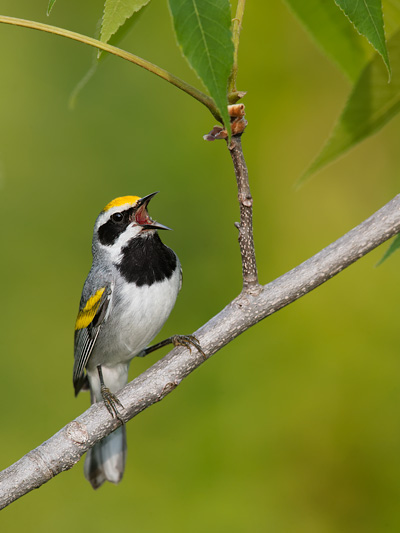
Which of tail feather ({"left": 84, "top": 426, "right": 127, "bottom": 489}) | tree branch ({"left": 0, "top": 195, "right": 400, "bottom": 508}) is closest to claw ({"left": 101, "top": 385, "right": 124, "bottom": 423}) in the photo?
tree branch ({"left": 0, "top": 195, "right": 400, "bottom": 508})

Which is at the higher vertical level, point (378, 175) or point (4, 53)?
point (4, 53)

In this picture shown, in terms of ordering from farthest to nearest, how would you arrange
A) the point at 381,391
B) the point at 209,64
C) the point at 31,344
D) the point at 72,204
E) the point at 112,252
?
1. the point at 72,204
2. the point at 31,344
3. the point at 381,391
4. the point at 112,252
5. the point at 209,64

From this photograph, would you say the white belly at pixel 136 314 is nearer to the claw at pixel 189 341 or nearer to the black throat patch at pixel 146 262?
the black throat patch at pixel 146 262

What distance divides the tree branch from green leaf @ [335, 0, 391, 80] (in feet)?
2.10

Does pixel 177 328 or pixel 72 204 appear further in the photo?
pixel 72 204

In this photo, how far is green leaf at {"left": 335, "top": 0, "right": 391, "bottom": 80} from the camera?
1421mm

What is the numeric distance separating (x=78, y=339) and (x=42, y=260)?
73.1 inches

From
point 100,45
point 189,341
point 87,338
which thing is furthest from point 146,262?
point 100,45

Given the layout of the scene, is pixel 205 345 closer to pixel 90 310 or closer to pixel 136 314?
pixel 136 314

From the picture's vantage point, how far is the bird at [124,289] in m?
3.05

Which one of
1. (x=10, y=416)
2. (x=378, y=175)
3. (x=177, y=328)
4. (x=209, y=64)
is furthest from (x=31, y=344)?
(x=209, y=64)

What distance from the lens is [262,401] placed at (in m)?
4.54

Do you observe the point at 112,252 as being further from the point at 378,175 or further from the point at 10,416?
the point at 378,175

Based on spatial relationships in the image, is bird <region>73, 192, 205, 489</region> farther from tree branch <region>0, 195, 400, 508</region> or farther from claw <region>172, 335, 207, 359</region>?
tree branch <region>0, 195, 400, 508</region>
